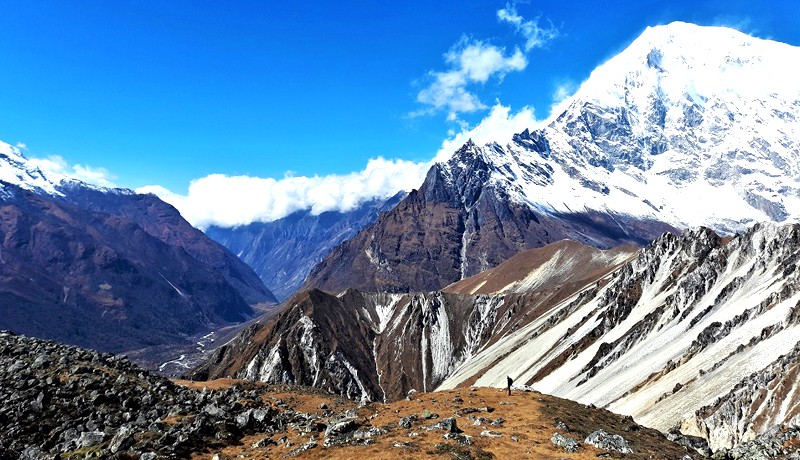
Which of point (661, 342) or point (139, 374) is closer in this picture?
point (139, 374)

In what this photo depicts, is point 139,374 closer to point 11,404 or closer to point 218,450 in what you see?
point 11,404

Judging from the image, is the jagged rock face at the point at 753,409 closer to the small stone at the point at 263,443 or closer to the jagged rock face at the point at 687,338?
the jagged rock face at the point at 687,338

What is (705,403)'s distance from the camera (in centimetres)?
8881

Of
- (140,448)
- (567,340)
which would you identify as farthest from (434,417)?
(567,340)

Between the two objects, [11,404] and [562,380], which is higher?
[11,404]

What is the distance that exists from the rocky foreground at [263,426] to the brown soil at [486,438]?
108 mm

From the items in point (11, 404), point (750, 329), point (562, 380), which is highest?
point (11, 404)

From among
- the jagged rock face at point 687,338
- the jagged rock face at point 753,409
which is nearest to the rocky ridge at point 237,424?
the jagged rock face at point 753,409

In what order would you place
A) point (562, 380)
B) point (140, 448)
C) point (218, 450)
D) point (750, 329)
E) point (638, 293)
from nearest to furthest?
point (140, 448) → point (218, 450) → point (750, 329) → point (562, 380) → point (638, 293)

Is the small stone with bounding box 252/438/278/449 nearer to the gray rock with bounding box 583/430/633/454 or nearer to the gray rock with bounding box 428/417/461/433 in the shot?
the gray rock with bounding box 428/417/461/433

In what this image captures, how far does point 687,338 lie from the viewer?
128m

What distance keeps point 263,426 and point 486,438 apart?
68.0 ft

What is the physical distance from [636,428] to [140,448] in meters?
45.6

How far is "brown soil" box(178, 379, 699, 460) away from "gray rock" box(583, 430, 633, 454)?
0.68m
